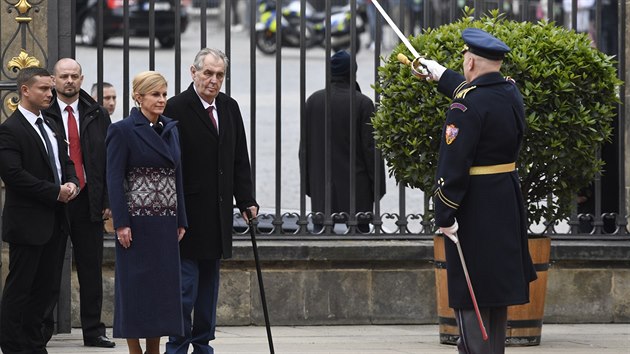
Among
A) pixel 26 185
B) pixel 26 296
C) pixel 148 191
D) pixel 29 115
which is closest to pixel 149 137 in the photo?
pixel 148 191

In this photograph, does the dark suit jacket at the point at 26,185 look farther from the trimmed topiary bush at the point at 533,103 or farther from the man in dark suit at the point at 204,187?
the trimmed topiary bush at the point at 533,103

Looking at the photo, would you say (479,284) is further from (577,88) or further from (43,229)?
(43,229)

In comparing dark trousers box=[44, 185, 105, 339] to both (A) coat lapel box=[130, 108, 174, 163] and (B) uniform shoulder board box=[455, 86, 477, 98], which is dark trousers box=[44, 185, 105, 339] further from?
(B) uniform shoulder board box=[455, 86, 477, 98]

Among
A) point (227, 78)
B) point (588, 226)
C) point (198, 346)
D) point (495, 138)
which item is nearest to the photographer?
point (495, 138)

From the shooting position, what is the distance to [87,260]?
8891mm

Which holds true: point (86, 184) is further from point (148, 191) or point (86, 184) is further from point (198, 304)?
point (148, 191)

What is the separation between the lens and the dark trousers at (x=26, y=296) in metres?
7.95

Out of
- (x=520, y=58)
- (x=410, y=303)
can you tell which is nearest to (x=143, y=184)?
(x=520, y=58)

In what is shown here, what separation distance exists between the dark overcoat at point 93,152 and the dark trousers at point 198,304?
1109 millimetres

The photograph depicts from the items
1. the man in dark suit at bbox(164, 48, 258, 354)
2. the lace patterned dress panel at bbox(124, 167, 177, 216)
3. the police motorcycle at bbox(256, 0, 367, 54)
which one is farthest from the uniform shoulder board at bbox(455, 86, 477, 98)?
the police motorcycle at bbox(256, 0, 367, 54)

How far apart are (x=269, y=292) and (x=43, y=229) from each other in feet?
7.20

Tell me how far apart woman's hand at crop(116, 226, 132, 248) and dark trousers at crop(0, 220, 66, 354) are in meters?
0.80

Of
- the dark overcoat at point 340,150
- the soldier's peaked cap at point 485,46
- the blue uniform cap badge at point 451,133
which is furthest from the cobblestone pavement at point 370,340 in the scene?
the soldier's peaked cap at point 485,46

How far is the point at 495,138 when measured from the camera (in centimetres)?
702
